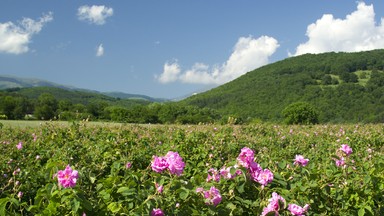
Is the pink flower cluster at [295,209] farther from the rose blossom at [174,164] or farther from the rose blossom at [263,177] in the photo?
the rose blossom at [174,164]

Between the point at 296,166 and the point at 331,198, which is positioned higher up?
the point at 296,166

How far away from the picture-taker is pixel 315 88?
7962cm

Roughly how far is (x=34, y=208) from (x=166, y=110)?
39889mm

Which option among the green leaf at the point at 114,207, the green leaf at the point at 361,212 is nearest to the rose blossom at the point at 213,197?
the green leaf at the point at 114,207

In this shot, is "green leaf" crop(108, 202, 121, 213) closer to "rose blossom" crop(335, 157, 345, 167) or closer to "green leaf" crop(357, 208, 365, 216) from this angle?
"green leaf" crop(357, 208, 365, 216)

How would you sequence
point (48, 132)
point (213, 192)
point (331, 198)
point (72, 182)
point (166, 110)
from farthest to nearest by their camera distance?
point (166, 110), point (48, 132), point (331, 198), point (213, 192), point (72, 182)

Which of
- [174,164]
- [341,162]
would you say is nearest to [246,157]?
[174,164]

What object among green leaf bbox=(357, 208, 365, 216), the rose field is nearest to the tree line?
the rose field

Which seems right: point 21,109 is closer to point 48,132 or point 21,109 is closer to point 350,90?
point 48,132

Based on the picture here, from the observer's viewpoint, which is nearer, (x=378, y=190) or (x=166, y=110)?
(x=378, y=190)

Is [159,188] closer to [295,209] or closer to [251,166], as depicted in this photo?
[251,166]

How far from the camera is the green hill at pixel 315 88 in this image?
66688 millimetres

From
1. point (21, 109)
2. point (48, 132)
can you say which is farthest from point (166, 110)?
point (48, 132)

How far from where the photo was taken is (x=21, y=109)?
105 feet
